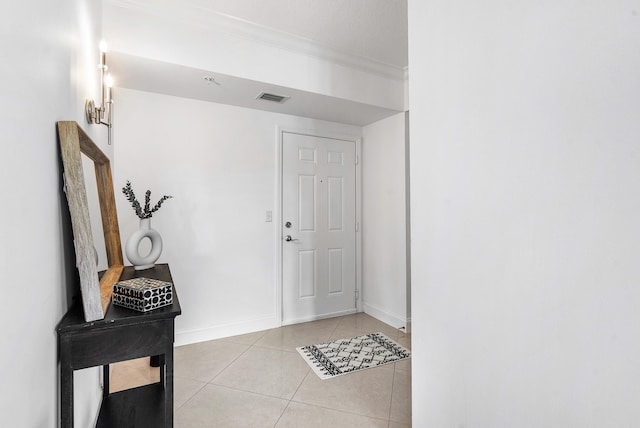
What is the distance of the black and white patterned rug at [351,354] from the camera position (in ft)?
8.13

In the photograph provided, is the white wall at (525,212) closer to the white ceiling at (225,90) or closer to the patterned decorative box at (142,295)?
the patterned decorative box at (142,295)

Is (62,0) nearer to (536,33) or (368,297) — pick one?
(536,33)

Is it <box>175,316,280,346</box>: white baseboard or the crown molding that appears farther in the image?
<box>175,316,280,346</box>: white baseboard

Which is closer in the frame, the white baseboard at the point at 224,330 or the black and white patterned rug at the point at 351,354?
the black and white patterned rug at the point at 351,354

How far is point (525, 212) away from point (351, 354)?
2.04m

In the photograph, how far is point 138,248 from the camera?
1889 mm

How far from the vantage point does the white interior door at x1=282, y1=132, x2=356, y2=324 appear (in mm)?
3422

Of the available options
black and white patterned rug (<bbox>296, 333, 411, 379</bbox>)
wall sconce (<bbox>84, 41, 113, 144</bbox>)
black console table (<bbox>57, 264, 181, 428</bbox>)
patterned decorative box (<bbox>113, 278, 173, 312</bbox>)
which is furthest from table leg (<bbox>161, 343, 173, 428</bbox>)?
black and white patterned rug (<bbox>296, 333, 411, 379</bbox>)

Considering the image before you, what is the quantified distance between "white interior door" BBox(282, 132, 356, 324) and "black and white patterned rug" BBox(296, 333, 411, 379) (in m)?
0.67

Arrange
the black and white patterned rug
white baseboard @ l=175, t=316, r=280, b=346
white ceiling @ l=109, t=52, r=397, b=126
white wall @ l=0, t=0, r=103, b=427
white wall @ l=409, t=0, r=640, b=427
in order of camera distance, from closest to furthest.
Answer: white wall @ l=0, t=0, r=103, b=427 → white wall @ l=409, t=0, r=640, b=427 → white ceiling @ l=109, t=52, r=397, b=126 → the black and white patterned rug → white baseboard @ l=175, t=316, r=280, b=346

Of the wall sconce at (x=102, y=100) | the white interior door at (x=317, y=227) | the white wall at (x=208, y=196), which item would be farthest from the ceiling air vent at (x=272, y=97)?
the wall sconce at (x=102, y=100)

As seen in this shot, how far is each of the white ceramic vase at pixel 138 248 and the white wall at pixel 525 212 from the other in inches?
59.1

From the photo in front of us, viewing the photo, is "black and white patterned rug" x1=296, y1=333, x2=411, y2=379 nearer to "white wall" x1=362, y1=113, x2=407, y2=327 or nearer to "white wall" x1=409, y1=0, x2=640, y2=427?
"white wall" x1=362, y1=113, x2=407, y2=327

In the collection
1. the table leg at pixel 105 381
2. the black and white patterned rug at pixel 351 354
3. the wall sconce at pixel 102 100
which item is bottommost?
the black and white patterned rug at pixel 351 354
